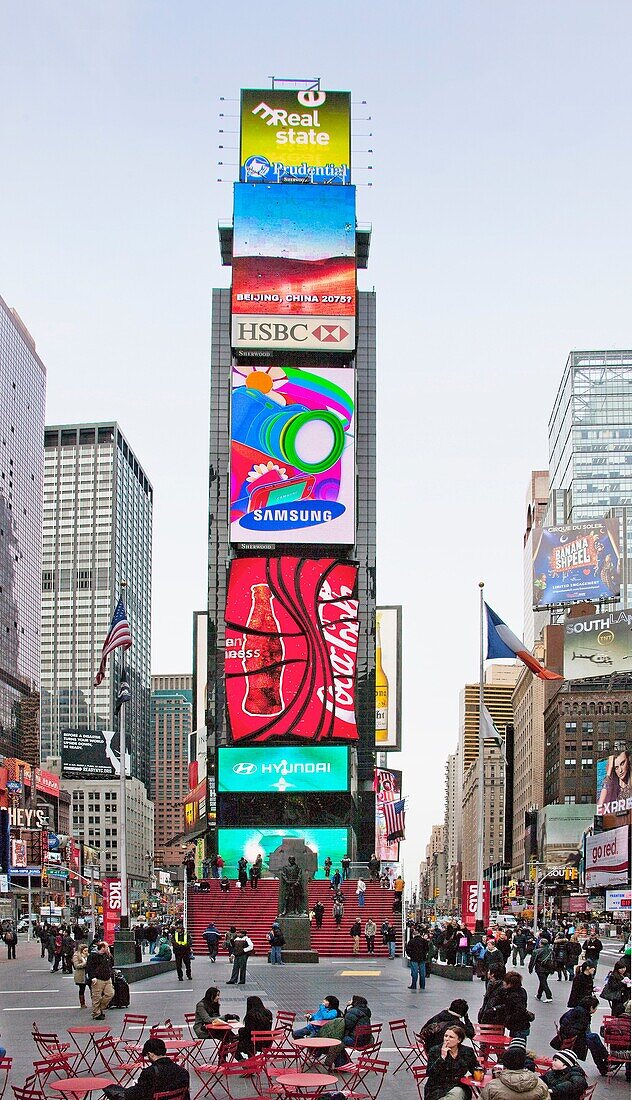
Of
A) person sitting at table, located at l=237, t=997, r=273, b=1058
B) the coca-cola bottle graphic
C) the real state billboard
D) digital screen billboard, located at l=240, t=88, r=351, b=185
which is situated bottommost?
person sitting at table, located at l=237, t=997, r=273, b=1058

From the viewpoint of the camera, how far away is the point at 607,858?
115 meters

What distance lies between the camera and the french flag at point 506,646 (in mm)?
40906

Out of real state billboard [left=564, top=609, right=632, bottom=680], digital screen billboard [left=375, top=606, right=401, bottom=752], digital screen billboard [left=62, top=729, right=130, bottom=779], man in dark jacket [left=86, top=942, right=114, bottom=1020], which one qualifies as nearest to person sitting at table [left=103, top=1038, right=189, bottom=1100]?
man in dark jacket [left=86, top=942, right=114, bottom=1020]

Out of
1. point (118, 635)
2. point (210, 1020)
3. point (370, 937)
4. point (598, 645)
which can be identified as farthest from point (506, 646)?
point (598, 645)

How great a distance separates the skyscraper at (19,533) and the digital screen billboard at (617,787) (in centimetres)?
6873

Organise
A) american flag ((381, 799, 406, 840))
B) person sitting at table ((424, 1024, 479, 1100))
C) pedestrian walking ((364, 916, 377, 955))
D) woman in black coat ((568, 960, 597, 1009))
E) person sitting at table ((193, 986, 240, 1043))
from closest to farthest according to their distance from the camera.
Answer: person sitting at table ((424, 1024, 479, 1100)) → person sitting at table ((193, 986, 240, 1043)) → woman in black coat ((568, 960, 597, 1009)) → pedestrian walking ((364, 916, 377, 955)) → american flag ((381, 799, 406, 840))

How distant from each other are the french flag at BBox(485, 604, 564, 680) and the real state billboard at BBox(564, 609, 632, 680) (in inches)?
4529

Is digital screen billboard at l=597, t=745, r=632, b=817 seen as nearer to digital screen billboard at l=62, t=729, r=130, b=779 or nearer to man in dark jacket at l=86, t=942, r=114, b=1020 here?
digital screen billboard at l=62, t=729, r=130, b=779

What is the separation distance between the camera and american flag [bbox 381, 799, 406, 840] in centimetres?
10181

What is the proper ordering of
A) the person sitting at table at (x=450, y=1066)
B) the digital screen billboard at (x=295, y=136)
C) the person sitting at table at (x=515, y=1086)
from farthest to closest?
the digital screen billboard at (x=295, y=136), the person sitting at table at (x=450, y=1066), the person sitting at table at (x=515, y=1086)

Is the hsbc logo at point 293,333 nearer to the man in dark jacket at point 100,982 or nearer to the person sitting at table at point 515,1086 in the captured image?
the man in dark jacket at point 100,982

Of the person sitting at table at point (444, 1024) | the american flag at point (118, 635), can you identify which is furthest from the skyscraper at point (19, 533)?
the person sitting at table at point (444, 1024)

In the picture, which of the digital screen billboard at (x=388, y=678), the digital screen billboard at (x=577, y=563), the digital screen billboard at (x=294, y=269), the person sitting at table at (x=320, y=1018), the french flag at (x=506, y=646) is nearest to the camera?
the person sitting at table at (x=320, y=1018)

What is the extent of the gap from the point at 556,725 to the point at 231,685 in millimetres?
90193
